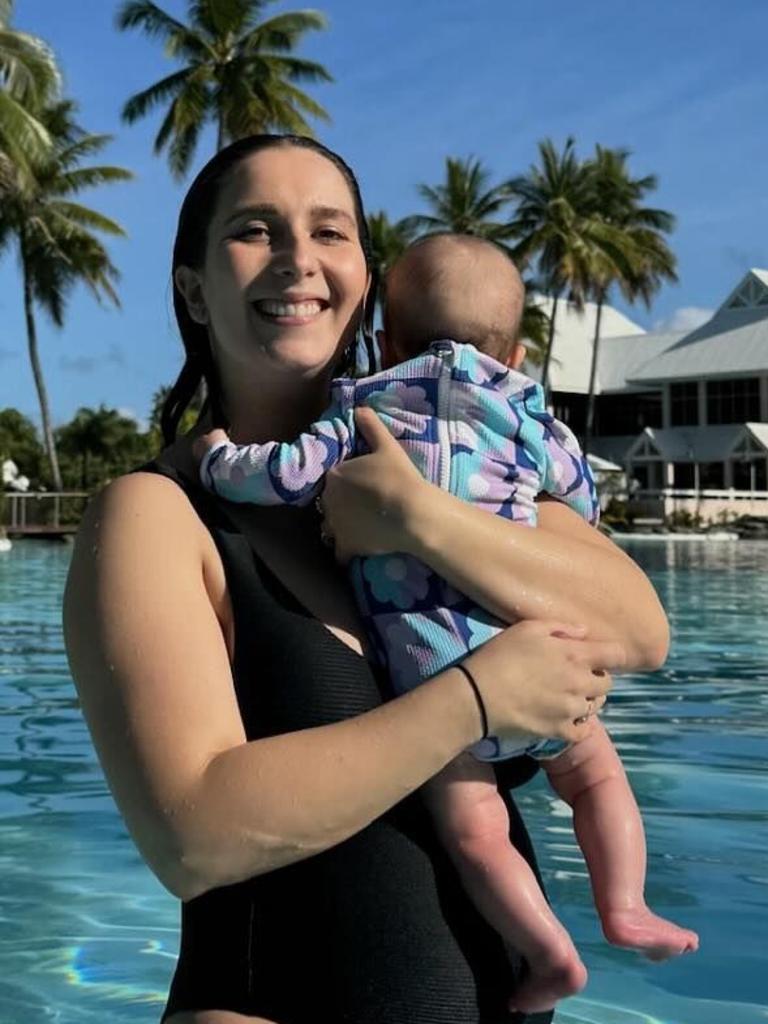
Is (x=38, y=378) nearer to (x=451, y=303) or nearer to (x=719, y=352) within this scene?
(x=719, y=352)

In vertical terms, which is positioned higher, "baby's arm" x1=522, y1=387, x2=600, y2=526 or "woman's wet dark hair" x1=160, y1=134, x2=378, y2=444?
"woman's wet dark hair" x1=160, y1=134, x2=378, y2=444

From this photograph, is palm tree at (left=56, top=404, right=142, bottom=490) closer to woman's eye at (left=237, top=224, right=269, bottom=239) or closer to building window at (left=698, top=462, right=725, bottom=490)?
building window at (left=698, top=462, right=725, bottom=490)

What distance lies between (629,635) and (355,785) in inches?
20.6

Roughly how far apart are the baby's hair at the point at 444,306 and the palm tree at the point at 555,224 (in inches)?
1681

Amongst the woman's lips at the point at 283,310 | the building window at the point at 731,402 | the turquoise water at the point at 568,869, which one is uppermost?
the building window at the point at 731,402

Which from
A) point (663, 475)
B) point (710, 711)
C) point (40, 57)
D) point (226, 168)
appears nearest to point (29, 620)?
point (710, 711)

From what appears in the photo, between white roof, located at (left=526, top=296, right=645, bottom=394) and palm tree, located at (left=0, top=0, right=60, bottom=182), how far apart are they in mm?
27372

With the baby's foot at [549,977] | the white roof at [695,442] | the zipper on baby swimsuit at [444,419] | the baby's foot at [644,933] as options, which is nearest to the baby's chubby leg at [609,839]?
the baby's foot at [644,933]

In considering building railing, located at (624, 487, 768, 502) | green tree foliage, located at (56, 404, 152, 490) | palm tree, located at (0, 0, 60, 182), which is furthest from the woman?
building railing, located at (624, 487, 768, 502)

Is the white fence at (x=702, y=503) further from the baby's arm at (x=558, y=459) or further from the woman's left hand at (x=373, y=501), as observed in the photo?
the woman's left hand at (x=373, y=501)

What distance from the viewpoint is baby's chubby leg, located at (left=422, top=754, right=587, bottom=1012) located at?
5.58ft

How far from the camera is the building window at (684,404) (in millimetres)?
56125

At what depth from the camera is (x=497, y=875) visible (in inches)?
66.8

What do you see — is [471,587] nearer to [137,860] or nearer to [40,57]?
[137,860]
